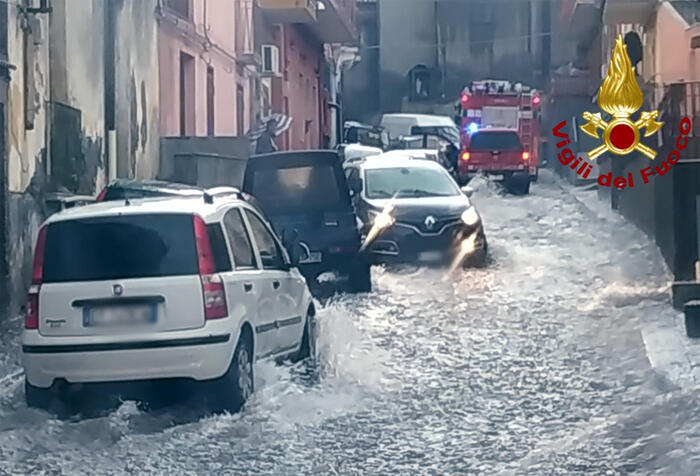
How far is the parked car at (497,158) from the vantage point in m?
34.6

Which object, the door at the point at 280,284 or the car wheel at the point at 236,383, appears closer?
the car wheel at the point at 236,383

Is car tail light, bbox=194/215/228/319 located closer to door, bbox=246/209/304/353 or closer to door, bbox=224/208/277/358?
door, bbox=224/208/277/358

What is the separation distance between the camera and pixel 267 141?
30.3m

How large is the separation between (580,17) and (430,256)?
47.3 feet

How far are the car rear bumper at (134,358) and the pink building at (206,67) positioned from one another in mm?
12554

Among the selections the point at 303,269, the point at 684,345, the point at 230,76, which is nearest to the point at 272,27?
the point at 230,76

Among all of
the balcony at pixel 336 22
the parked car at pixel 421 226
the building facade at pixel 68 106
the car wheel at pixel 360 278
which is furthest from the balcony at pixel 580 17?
the car wheel at pixel 360 278

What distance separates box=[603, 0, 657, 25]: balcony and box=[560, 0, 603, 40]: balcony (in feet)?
3.52

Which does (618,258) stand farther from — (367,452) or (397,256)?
(367,452)

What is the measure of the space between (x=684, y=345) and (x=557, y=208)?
57.0ft

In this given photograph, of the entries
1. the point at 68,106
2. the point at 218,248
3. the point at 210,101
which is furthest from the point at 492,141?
the point at 218,248

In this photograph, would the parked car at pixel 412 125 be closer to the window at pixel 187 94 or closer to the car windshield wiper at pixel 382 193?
the window at pixel 187 94

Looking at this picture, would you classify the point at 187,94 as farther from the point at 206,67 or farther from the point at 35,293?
the point at 35,293

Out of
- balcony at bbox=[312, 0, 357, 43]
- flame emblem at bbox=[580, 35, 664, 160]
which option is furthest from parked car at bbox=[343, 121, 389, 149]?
flame emblem at bbox=[580, 35, 664, 160]
